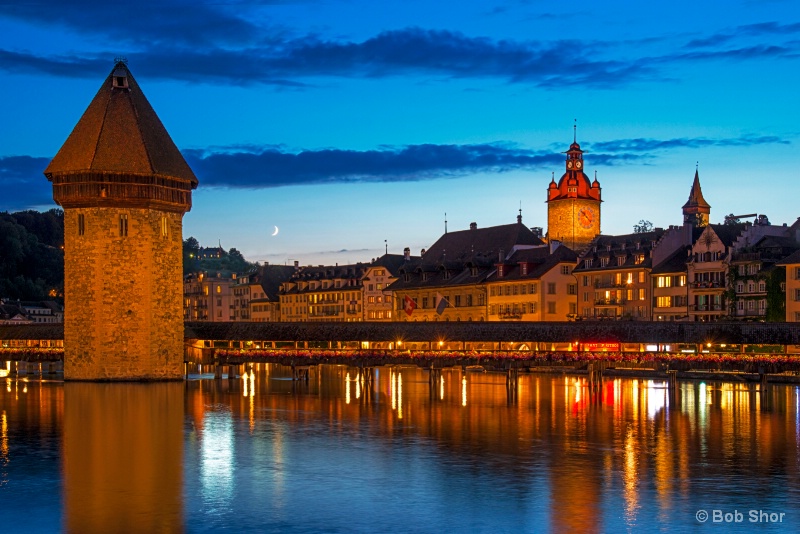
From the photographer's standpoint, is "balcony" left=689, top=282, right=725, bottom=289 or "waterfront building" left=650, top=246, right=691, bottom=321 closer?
"balcony" left=689, top=282, right=725, bottom=289

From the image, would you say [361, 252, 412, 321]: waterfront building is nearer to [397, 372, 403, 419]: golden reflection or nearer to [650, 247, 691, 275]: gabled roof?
[650, 247, 691, 275]: gabled roof

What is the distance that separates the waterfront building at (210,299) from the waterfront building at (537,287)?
181ft

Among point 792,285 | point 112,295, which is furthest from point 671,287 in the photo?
point 112,295

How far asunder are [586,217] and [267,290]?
1482 inches

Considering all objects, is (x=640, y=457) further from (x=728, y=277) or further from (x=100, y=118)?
(x=728, y=277)

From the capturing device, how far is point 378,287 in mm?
110625

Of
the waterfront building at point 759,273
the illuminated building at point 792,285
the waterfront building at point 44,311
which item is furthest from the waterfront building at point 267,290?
the illuminated building at point 792,285

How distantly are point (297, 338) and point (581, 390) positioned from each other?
16.2m

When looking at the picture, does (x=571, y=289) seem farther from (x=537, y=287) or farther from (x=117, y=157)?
(x=117, y=157)

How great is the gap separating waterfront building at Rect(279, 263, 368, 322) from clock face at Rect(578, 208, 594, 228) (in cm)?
2167

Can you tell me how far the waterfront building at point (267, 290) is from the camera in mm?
124188

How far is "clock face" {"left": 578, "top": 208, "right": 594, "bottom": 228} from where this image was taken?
339 feet

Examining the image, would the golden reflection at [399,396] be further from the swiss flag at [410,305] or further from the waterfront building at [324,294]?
the waterfront building at [324,294]

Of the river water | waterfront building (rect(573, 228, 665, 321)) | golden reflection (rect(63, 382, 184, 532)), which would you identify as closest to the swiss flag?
waterfront building (rect(573, 228, 665, 321))
